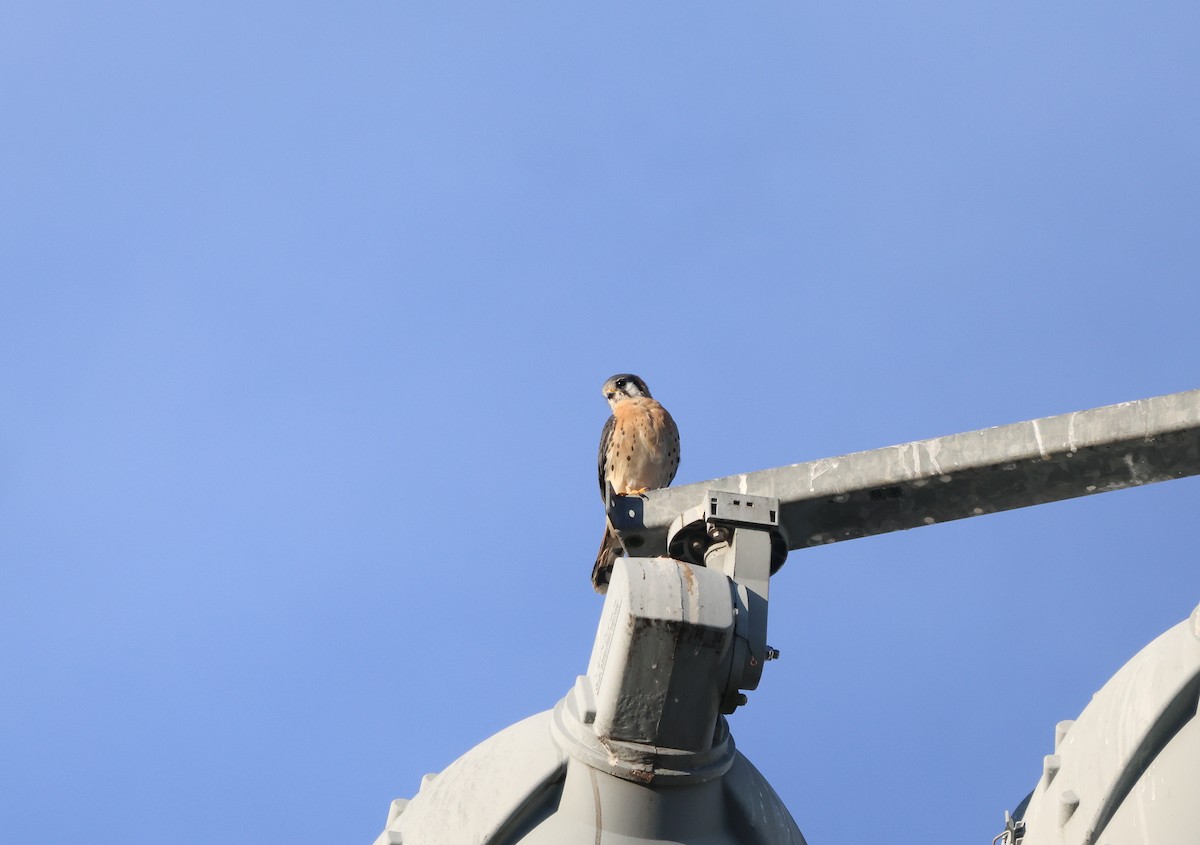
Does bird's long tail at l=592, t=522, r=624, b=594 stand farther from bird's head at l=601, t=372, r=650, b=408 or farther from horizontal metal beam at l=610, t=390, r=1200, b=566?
horizontal metal beam at l=610, t=390, r=1200, b=566

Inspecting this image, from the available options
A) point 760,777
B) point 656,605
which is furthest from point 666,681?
point 760,777

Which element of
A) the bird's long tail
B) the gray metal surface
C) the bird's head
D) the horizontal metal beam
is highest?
the bird's head

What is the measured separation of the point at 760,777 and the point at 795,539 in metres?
0.47

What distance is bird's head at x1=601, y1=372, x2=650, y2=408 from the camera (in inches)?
296

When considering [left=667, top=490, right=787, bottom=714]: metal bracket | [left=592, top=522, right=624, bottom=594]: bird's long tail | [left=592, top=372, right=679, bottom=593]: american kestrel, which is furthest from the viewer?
[left=592, top=372, right=679, bottom=593]: american kestrel

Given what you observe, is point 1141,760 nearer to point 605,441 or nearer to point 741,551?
point 741,551

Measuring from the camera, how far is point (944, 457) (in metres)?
2.30

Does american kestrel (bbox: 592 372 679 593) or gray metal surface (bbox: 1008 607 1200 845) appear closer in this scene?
gray metal surface (bbox: 1008 607 1200 845)

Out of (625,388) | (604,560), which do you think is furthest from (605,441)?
(604,560)

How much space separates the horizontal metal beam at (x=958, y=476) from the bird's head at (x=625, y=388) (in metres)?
5.14

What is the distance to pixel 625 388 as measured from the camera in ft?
24.8

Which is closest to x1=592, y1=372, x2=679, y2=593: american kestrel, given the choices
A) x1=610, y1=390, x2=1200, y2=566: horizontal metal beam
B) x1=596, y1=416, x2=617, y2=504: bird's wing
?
x1=596, y1=416, x2=617, y2=504: bird's wing

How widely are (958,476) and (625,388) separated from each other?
5288mm

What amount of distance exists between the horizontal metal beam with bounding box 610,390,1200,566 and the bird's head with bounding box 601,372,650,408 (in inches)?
203
